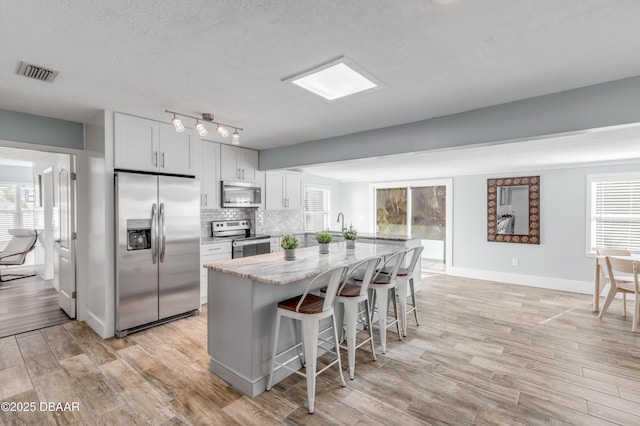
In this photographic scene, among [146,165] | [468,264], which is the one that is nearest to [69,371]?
[146,165]

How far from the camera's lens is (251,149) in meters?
5.46

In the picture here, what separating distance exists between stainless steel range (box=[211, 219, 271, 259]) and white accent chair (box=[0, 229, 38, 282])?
439 centimetres

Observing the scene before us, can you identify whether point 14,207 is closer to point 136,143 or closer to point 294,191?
point 136,143

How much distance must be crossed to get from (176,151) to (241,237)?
5.62 ft

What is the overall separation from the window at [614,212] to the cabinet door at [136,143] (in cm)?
689

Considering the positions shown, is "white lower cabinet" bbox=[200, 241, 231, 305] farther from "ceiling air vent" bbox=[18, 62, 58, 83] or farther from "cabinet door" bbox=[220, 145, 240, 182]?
"ceiling air vent" bbox=[18, 62, 58, 83]

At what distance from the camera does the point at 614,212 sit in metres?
5.24

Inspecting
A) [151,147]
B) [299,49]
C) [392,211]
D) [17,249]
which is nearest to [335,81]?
[299,49]

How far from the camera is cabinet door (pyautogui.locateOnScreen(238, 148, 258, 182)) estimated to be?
531 centimetres

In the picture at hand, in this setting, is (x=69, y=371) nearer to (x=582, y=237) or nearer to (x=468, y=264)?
(x=468, y=264)

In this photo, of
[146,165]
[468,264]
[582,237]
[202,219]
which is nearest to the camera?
[146,165]

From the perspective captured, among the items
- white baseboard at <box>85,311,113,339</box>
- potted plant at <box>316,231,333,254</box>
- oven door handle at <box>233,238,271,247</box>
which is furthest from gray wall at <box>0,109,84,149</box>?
potted plant at <box>316,231,333,254</box>

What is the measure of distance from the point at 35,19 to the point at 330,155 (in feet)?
10.9

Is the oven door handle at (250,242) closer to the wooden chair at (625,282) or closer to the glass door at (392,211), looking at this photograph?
the glass door at (392,211)
